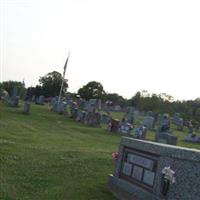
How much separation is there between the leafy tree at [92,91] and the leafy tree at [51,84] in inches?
115

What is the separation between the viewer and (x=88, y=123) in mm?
26844

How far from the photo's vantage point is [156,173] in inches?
302

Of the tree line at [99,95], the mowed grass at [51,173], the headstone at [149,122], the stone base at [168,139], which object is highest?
the tree line at [99,95]

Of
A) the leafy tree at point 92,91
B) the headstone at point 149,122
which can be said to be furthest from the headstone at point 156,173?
the leafy tree at point 92,91

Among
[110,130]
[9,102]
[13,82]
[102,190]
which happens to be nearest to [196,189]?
[102,190]

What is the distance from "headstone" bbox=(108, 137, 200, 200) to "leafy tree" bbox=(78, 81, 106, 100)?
62729 millimetres

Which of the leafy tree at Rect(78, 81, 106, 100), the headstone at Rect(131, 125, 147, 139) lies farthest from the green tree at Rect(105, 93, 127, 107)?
the headstone at Rect(131, 125, 147, 139)

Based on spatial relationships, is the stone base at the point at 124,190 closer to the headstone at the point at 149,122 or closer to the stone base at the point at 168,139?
the stone base at the point at 168,139

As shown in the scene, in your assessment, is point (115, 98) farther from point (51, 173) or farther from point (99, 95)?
point (51, 173)

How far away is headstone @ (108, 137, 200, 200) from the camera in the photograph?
23.8ft

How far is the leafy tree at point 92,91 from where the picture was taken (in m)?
71.9

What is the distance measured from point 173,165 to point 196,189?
527mm

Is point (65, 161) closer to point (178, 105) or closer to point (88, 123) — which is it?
point (88, 123)

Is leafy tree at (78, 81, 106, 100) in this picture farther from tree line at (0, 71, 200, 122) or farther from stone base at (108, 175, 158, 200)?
stone base at (108, 175, 158, 200)
